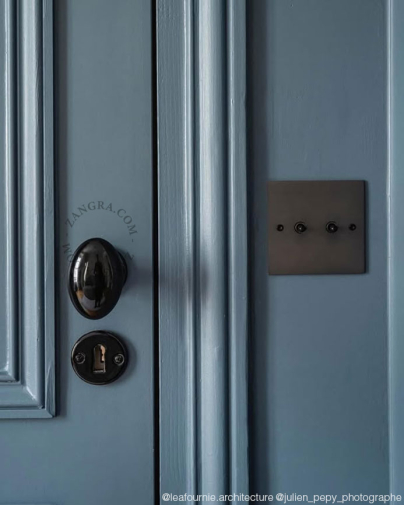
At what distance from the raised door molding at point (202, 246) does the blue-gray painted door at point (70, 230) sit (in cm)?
2

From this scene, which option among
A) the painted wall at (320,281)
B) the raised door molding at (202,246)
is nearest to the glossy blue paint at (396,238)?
the painted wall at (320,281)

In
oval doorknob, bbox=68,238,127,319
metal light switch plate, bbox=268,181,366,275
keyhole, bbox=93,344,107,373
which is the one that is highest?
metal light switch plate, bbox=268,181,366,275

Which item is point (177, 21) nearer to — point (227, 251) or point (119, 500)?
point (227, 251)

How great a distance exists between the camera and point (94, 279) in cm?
50

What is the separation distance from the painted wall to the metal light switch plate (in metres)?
0.01

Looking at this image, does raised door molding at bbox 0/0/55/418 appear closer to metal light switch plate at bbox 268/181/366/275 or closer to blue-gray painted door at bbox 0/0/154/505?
blue-gray painted door at bbox 0/0/154/505

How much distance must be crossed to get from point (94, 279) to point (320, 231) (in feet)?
0.83

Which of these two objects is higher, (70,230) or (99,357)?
(70,230)

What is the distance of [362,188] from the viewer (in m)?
0.55

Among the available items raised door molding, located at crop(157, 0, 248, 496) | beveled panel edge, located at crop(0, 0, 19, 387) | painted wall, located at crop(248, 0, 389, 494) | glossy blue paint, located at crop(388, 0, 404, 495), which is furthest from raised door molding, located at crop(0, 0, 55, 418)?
glossy blue paint, located at crop(388, 0, 404, 495)

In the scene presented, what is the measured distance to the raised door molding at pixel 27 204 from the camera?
56cm

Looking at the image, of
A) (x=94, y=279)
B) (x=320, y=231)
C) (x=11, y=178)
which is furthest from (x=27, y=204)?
(x=320, y=231)

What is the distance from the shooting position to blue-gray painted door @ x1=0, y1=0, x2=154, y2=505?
1.84ft

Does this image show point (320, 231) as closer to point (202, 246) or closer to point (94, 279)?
point (202, 246)
